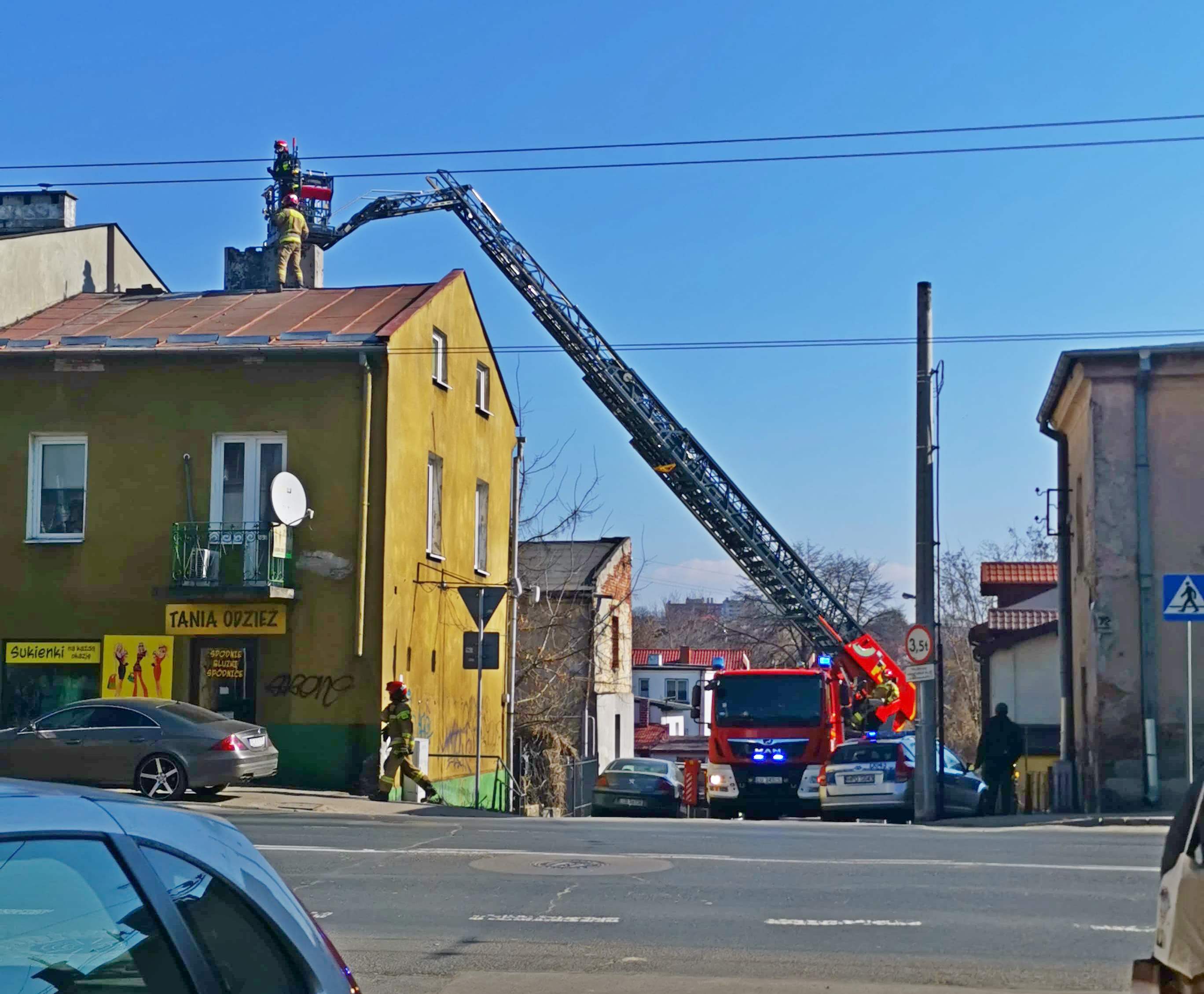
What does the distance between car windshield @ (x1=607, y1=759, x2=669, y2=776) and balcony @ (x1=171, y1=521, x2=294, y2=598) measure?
9552mm

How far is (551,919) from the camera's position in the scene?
9.48m

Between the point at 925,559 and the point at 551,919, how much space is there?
510 inches

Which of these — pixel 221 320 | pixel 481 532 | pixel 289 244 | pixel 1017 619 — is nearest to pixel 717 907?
pixel 221 320

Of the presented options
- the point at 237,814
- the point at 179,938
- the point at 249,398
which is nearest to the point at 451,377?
the point at 249,398

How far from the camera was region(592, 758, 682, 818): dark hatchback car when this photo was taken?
2847 centimetres

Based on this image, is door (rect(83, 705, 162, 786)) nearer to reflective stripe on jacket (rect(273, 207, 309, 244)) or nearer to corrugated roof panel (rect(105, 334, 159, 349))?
corrugated roof panel (rect(105, 334, 159, 349))

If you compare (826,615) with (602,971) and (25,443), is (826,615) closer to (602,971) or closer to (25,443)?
(25,443)

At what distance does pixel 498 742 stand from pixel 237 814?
13.4m

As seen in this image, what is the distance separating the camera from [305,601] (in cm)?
2248

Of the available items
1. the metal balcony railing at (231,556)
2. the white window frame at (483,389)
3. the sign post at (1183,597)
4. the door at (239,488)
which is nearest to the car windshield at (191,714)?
the metal balcony railing at (231,556)

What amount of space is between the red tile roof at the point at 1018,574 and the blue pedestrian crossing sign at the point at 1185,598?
21611 millimetres

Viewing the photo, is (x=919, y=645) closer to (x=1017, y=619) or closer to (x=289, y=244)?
(x=1017, y=619)

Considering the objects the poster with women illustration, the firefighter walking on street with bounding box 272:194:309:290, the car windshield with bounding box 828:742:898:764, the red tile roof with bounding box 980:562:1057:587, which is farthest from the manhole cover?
the red tile roof with bounding box 980:562:1057:587

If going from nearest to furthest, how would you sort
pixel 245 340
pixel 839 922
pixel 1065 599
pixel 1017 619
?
pixel 839 922 → pixel 245 340 → pixel 1065 599 → pixel 1017 619
